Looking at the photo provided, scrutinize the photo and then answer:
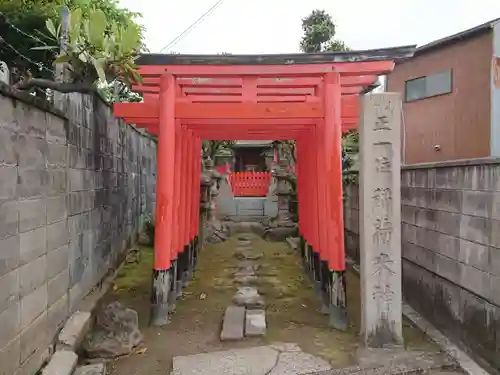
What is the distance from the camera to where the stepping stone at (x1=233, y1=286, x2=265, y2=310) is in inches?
275

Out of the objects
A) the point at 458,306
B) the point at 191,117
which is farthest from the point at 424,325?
the point at 191,117

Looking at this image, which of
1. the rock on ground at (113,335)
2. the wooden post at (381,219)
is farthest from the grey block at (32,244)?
the wooden post at (381,219)

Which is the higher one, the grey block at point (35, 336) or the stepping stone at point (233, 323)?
the grey block at point (35, 336)

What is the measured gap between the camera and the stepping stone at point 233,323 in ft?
18.7

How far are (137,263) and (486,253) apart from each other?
23.8 feet

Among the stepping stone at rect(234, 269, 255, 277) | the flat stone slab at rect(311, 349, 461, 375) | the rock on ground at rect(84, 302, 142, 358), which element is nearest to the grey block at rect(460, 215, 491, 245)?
the flat stone slab at rect(311, 349, 461, 375)

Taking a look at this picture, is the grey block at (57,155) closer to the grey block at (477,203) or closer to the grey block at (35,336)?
the grey block at (35,336)

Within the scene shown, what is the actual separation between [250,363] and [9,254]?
9.04 ft

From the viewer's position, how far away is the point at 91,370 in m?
4.46

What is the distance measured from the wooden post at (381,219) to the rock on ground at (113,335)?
2778 millimetres

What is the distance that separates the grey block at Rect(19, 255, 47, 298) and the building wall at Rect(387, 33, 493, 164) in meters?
9.28

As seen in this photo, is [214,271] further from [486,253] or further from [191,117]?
[486,253]

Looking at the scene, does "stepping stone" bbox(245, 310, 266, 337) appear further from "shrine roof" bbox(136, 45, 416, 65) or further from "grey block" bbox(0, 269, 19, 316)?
"shrine roof" bbox(136, 45, 416, 65)

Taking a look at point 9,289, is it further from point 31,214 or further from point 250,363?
point 250,363
